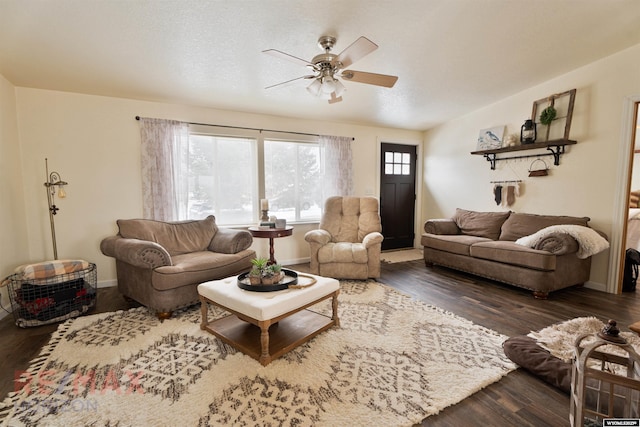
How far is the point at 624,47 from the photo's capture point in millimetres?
3008

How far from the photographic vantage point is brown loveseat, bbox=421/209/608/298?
2.97m

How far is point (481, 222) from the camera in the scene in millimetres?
4176

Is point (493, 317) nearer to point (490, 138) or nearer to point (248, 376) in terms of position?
point (248, 376)

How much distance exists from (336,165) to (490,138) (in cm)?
240

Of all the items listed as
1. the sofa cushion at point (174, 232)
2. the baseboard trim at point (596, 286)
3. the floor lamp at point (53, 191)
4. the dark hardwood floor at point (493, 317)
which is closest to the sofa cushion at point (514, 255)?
the dark hardwood floor at point (493, 317)

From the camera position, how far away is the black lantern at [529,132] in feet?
12.3

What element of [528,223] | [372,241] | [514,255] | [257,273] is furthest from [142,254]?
[528,223]

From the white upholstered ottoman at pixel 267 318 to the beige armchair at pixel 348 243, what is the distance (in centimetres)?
115

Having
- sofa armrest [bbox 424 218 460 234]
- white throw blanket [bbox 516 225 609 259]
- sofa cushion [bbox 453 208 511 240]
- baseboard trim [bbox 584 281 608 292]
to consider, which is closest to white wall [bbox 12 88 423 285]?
sofa armrest [bbox 424 218 460 234]

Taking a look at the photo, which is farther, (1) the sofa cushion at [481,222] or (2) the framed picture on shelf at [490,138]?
(2) the framed picture on shelf at [490,138]

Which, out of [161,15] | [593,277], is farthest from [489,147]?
[161,15]

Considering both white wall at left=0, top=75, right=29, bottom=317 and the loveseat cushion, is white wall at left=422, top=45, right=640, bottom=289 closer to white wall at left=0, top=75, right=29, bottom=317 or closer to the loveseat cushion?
the loveseat cushion

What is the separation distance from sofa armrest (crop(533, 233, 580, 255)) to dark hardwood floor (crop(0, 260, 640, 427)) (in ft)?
1.72

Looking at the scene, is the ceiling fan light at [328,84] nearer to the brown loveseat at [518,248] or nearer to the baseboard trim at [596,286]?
the brown loveseat at [518,248]
